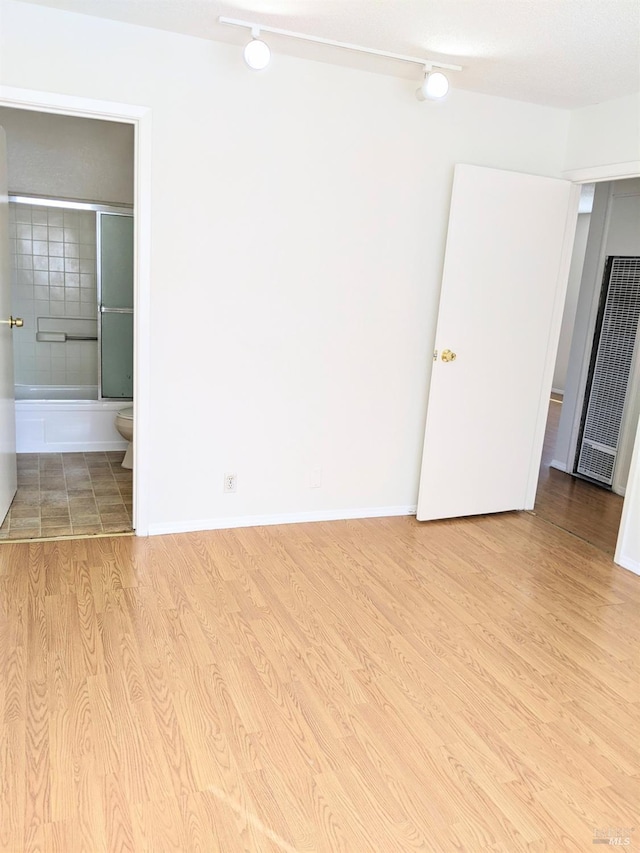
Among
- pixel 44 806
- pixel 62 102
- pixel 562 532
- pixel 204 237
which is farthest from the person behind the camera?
pixel 562 532

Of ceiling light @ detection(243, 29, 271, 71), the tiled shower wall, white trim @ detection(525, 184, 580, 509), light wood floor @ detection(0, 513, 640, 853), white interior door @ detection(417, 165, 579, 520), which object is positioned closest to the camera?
light wood floor @ detection(0, 513, 640, 853)

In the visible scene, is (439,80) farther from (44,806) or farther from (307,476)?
(44,806)

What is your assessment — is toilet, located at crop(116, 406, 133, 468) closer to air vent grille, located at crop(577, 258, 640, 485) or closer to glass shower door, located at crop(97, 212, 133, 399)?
glass shower door, located at crop(97, 212, 133, 399)

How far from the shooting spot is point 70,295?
530 cm

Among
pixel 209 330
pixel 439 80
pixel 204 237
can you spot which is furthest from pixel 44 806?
pixel 439 80

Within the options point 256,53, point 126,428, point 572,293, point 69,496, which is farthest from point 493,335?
point 572,293

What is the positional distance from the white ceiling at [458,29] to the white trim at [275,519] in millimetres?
2335

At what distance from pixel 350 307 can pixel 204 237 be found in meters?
0.86

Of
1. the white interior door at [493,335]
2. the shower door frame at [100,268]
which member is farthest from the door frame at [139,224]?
the shower door frame at [100,268]

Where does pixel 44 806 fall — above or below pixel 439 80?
below

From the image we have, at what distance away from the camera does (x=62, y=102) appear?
2814 mm

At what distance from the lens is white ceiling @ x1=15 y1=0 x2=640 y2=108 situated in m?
2.44

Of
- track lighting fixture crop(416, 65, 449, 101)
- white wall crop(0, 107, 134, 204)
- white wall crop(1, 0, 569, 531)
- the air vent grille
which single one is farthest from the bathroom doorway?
the air vent grille

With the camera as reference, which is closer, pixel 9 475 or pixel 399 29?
pixel 399 29
